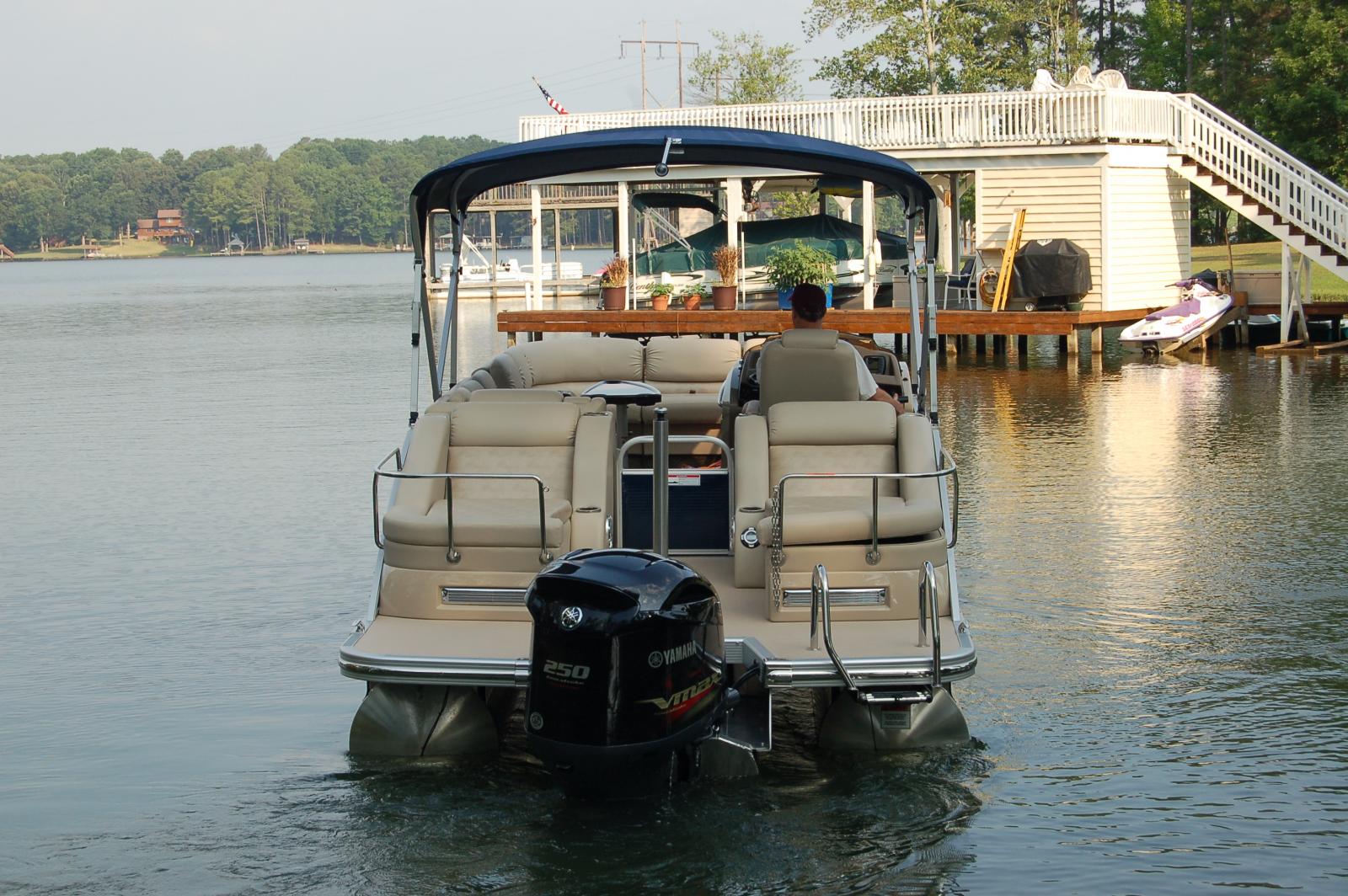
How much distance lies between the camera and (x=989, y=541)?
39.5 ft

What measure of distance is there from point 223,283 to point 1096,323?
263 feet

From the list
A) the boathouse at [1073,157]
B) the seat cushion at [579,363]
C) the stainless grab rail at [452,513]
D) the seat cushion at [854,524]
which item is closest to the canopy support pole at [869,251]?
the boathouse at [1073,157]

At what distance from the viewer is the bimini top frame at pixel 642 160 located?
8367mm

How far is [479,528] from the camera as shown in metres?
7.28

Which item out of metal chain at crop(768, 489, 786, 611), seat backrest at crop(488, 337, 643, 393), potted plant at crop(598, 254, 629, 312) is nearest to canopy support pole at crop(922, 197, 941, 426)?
metal chain at crop(768, 489, 786, 611)

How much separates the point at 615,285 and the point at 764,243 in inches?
231

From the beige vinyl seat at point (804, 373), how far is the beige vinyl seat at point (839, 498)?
0.47m

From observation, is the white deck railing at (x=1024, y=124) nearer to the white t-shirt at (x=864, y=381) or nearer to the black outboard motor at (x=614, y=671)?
the white t-shirt at (x=864, y=381)

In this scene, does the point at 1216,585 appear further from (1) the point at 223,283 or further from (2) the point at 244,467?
(1) the point at 223,283

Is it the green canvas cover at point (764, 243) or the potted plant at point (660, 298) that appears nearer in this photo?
the potted plant at point (660, 298)

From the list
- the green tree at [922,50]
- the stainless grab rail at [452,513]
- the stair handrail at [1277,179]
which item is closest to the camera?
the stainless grab rail at [452,513]

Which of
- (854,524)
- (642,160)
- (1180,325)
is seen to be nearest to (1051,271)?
(1180,325)

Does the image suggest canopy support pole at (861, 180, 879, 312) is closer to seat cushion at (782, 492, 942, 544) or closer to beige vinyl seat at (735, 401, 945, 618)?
beige vinyl seat at (735, 401, 945, 618)

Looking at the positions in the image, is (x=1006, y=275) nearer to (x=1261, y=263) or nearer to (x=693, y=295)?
(x=693, y=295)
